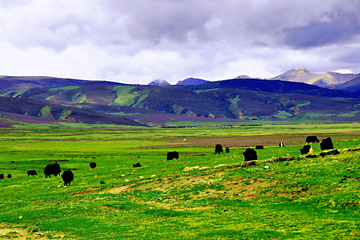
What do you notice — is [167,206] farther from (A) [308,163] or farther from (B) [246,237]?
(A) [308,163]

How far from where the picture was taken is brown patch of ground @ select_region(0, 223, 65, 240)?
16.2 m

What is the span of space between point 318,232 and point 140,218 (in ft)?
32.1

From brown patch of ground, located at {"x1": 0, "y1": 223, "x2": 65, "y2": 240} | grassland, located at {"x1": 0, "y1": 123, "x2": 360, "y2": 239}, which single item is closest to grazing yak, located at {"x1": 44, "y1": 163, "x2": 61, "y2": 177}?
grassland, located at {"x1": 0, "y1": 123, "x2": 360, "y2": 239}

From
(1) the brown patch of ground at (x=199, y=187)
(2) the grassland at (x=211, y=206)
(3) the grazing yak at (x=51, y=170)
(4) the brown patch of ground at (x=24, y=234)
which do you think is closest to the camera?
(2) the grassland at (x=211, y=206)

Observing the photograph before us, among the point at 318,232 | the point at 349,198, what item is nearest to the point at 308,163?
the point at 349,198

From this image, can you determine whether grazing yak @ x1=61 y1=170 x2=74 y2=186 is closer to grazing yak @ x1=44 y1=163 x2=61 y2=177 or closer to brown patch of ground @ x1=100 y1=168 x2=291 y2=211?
brown patch of ground @ x1=100 y1=168 x2=291 y2=211

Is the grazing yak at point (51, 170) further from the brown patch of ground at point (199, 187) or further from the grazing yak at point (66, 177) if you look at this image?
the brown patch of ground at point (199, 187)

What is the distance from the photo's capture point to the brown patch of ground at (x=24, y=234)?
16219mm

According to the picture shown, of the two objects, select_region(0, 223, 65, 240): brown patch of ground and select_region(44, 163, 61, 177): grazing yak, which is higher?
select_region(44, 163, 61, 177): grazing yak

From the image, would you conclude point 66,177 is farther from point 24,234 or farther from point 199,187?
point 24,234

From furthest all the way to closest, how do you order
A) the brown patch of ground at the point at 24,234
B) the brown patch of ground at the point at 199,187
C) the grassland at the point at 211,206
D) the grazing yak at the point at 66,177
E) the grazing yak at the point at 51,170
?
the grazing yak at the point at 51,170
the grazing yak at the point at 66,177
the brown patch of ground at the point at 199,187
the brown patch of ground at the point at 24,234
the grassland at the point at 211,206

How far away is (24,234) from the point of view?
1689cm

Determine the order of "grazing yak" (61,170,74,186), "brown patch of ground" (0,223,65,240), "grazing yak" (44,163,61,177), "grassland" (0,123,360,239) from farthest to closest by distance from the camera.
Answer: "grazing yak" (44,163,61,177) → "grazing yak" (61,170,74,186) → "brown patch of ground" (0,223,65,240) → "grassland" (0,123,360,239)

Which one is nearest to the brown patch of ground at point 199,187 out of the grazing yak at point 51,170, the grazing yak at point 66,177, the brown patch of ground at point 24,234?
the brown patch of ground at point 24,234
